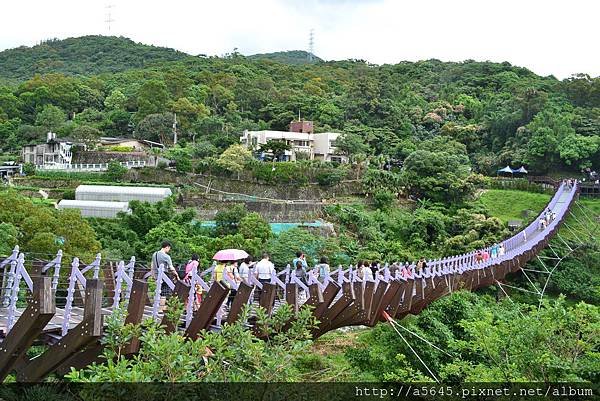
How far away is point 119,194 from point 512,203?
20.7 metres

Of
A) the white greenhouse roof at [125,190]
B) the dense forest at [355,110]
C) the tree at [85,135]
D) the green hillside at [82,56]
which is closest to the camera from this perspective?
the white greenhouse roof at [125,190]

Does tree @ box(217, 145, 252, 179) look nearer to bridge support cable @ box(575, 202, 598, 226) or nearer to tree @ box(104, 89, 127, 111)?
bridge support cable @ box(575, 202, 598, 226)

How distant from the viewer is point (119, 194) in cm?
3266

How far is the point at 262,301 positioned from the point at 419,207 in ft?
84.5

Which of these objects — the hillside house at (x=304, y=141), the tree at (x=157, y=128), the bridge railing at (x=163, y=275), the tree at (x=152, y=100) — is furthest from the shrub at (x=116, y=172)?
the bridge railing at (x=163, y=275)

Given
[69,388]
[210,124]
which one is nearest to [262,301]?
[69,388]

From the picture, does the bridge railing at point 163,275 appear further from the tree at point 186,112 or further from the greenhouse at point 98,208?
the tree at point 186,112

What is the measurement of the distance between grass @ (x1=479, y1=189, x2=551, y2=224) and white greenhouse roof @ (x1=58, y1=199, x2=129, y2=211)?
725 inches

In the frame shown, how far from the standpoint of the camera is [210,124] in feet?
144

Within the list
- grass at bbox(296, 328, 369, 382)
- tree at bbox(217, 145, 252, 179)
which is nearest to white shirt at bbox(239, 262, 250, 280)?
grass at bbox(296, 328, 369, 382)

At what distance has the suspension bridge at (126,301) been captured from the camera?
5.14 meters

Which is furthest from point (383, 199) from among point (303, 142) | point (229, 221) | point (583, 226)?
point (303, 142)

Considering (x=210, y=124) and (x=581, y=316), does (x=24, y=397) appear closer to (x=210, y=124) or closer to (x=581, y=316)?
(x=581, y=316)

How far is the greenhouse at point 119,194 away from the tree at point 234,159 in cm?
352
